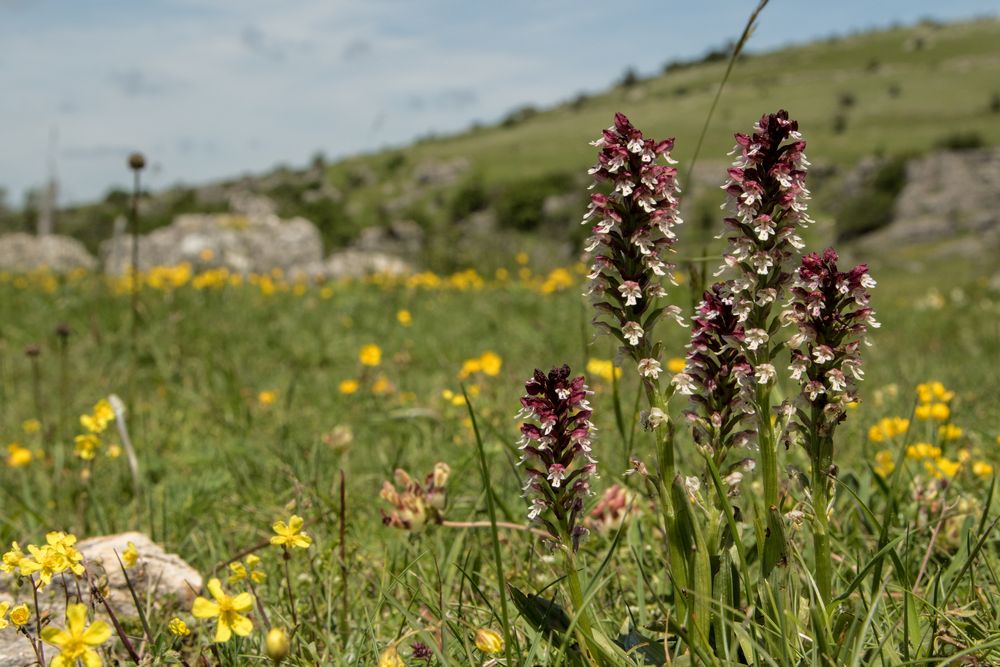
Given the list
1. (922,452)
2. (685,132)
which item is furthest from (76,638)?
(685,132)

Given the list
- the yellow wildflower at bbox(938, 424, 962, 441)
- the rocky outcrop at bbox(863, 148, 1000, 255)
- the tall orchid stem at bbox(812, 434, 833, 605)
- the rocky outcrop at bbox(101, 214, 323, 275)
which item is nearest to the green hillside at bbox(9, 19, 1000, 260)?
the rocky outcrop at bbox(863, 148, 1000, 255)

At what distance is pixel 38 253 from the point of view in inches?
805

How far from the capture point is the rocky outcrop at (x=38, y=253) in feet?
59.4

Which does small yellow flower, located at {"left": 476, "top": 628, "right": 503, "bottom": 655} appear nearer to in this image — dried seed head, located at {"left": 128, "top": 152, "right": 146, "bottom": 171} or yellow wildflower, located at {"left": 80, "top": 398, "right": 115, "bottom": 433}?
yellow wildflower, located at {"left": 80, "top": 398, "right": 115, "bottom": 433}

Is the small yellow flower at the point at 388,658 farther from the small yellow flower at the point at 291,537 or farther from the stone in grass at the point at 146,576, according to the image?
the stone in grass at the point at 146,576

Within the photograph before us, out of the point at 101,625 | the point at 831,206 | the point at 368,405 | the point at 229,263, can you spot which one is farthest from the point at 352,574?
the point at 831,206

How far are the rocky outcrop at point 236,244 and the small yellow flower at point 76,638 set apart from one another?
49.2 feet

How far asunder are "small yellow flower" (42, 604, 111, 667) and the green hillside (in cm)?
5246

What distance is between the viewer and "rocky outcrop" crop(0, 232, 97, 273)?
59.4ft

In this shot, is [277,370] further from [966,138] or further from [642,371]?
[966,138]

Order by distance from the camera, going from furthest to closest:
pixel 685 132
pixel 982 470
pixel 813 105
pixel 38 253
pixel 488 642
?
1. pixel 813 105
2. pixel 685 132
3. pixel 38 253
4. pixel 982 470
5. pixel 488 642

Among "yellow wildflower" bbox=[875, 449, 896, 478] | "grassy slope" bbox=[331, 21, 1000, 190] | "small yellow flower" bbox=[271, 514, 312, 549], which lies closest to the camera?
"small yellow flower" bbox=[271, 514, 312, 549]

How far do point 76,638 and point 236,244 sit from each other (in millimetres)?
17186

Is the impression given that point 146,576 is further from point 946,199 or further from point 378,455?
point 946,199
